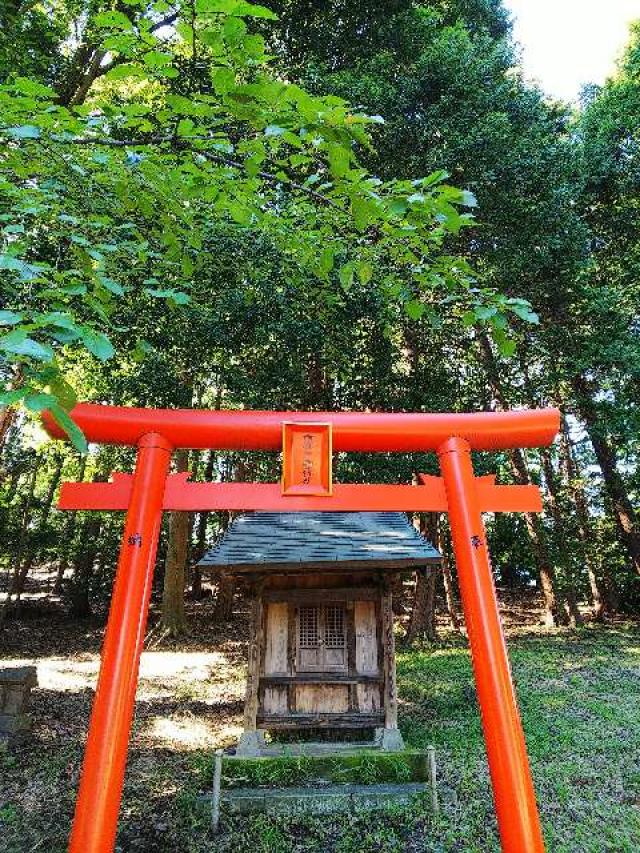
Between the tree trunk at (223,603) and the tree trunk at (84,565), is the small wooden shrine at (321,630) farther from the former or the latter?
the tree trunk at (84,565)

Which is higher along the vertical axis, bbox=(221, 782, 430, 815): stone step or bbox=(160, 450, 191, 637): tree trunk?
bbox=(160, 450, 191, 637): tree trunk

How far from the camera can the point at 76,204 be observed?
365 cm

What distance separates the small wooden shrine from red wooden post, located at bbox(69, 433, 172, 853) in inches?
148

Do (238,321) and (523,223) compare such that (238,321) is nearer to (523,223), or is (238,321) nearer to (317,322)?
(317,322)

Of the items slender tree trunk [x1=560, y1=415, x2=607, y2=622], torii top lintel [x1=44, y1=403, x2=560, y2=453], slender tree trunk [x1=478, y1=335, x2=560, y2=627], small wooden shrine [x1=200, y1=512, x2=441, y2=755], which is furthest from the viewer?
slender tree trunk [x1=560, y1=415, x2=607, y2=622]

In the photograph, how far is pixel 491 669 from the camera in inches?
126

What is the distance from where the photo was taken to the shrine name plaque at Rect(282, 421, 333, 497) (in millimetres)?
3588

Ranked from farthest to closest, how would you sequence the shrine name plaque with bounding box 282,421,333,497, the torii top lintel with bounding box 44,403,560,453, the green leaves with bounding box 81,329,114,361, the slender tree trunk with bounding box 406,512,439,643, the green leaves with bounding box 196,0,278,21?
the slender tree trunk with bounding box 406,512,439,643
the torii top lintel with bounding box 44,403,560,453
the shrine name plaque with bounding box 282,421,333,497
the green leaves with bounding box 196,0,278,21
the green leaves with bounding box 81,329,114,361

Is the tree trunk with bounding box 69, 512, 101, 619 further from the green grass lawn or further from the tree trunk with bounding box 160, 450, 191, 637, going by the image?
the green grass lawn

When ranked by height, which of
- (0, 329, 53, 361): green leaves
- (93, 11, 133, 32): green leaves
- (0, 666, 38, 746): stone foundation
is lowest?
(0, 666, 38, 746): stone foundation

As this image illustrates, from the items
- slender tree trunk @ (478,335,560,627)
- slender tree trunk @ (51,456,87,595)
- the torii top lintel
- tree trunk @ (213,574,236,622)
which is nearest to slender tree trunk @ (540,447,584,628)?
slender tree trunk @ (478,335,560,627)

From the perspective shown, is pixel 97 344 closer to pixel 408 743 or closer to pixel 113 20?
pixel 113 20

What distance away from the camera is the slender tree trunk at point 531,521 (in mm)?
13555

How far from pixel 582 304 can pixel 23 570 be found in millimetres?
19608
